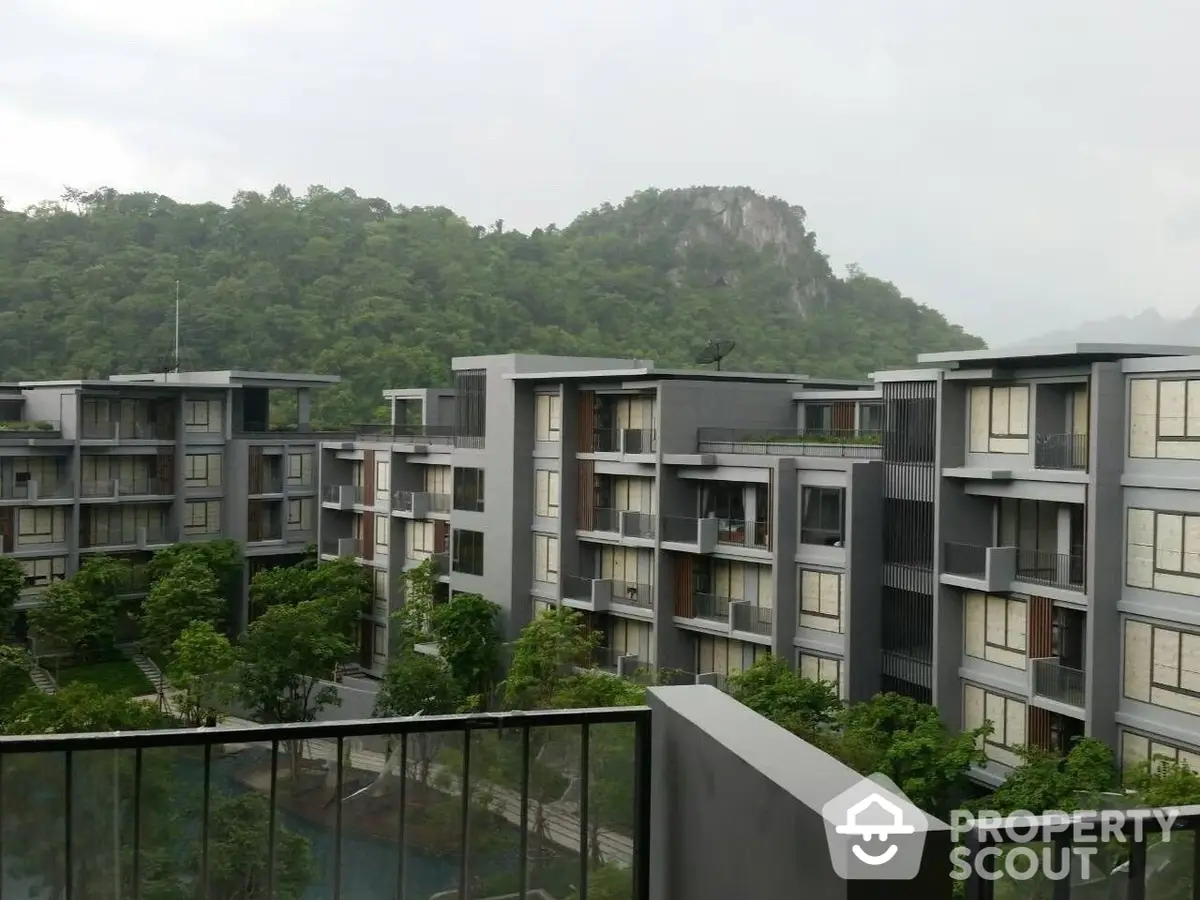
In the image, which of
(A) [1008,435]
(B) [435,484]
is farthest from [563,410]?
(A) [1008,435]

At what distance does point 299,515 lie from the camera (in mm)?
45875

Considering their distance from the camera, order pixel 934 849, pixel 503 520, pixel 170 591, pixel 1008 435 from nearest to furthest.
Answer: pixel 934 849 → pixel 1008 435 → pixel 503 520 → pixel 170 591

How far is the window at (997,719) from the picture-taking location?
21.8m

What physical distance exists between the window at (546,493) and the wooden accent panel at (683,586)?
4227 mm

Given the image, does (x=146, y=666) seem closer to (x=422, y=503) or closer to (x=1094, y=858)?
(x=422, y=503)

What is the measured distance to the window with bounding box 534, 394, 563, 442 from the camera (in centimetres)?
3212

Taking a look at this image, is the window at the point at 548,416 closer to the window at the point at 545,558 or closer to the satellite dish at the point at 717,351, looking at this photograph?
the window at the point at 545,558

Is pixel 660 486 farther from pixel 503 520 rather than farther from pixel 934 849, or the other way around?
pixel 934 849

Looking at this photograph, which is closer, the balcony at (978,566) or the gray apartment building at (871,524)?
the gray apartment building at (871,524)

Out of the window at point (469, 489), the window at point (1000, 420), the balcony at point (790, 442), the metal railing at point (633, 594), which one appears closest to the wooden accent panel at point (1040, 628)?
the window at point (1000, 420)

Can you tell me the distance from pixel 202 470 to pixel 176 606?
864cm

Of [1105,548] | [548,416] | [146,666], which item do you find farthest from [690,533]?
[146,666]

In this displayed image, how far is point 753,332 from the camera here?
237 feet

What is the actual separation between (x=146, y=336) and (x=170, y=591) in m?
27.8
